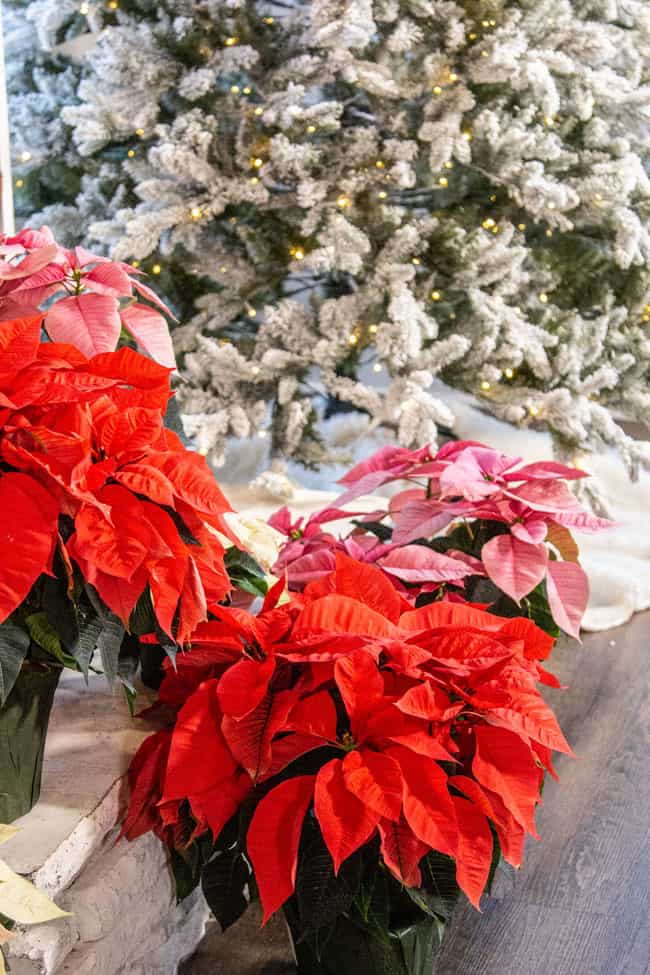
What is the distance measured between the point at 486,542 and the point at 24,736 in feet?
1.87

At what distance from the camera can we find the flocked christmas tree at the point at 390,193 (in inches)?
87.4

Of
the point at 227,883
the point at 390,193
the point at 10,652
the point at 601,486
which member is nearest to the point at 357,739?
the point at 227,883

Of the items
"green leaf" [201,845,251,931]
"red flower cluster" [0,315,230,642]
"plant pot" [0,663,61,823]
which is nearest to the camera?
"red flower cluster" [0,315,230,642]

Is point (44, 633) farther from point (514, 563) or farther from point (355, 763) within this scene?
point (514, 563)

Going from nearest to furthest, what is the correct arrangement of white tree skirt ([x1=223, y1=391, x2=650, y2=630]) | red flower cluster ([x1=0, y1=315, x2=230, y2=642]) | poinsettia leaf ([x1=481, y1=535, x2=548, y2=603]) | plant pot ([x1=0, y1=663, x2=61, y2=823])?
1. red flower cluster ([x1=0, y1=315, x2=230, y2=642])
2. plant pot ([x1=0, y1=663, x2=61, y2=823])
3. poinsettia leaf ([x1=481, y1=535, x2=548, y2=603])
4. white tree skirt ([x1=223, y1=391, x2=650, y2=630])

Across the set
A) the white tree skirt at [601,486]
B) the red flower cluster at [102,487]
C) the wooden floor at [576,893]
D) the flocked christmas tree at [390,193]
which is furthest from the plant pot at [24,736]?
the flocked christmas tree at [390,193]

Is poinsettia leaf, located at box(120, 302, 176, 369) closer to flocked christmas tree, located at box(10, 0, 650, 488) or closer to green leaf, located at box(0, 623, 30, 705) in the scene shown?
green leaf, located at box(0, 623, 30, 705)

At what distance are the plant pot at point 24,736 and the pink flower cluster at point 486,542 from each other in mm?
344

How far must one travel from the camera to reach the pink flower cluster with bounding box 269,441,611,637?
40.9 inches

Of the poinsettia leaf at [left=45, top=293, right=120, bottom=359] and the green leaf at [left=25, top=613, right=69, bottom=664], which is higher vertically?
the poinsettia leaf at [left=45, top=293, right=120, bottom=359]

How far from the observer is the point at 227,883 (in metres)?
0.89

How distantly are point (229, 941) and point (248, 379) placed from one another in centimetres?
151

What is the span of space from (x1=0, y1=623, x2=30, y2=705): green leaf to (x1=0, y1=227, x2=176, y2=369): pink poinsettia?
0.78 ft

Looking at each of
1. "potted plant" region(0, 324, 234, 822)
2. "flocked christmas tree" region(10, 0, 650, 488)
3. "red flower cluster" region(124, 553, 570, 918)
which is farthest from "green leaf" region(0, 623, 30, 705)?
"flocked christmas tree" region(10, 0, 650, 488)
